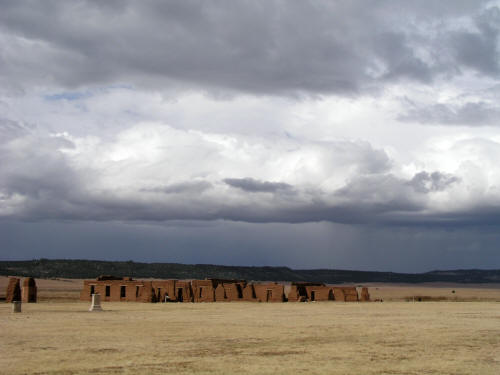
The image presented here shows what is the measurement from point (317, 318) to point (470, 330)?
8871mm

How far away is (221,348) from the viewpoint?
796 inches

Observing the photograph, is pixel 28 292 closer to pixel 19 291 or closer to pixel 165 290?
pixel 19 291

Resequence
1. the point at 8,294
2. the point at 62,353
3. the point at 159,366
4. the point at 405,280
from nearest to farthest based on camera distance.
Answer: the point at 159,366 < the point at 62,353 < the point at 8,294 < the point at 405,280

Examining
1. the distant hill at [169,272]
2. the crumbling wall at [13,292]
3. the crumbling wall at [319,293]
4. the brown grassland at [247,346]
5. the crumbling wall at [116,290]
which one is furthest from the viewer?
the distant hill at [169,272]

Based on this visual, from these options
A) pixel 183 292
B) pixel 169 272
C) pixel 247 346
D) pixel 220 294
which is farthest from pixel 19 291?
pixel 169 272

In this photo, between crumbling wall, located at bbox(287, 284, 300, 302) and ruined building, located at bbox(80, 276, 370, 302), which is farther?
crumbling wall, located at bbox(287, 284, 300, 302)

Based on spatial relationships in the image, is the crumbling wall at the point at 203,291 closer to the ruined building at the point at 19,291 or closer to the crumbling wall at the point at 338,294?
the crumbling wall at the point at 338,294

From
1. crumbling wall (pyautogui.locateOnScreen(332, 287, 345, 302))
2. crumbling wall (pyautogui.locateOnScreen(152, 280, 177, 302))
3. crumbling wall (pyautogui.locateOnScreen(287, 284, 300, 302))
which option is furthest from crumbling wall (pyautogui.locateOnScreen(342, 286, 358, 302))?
crumbling wall (pyautogui.locateOnScreen(152, 280, 177, 302))

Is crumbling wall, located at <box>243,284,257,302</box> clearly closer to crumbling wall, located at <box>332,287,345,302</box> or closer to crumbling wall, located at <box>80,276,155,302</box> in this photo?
crumbling wall, located at <box>332,287,345,302</box>

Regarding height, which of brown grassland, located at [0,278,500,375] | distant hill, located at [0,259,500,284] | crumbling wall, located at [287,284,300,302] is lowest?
brown grassland, located at [0,278,500,375]

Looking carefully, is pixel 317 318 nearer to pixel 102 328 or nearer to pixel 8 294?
pixel 102 328

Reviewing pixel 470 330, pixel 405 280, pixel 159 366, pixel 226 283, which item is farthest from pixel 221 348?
pixel 405 280

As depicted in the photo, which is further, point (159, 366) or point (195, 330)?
point (195, 330)

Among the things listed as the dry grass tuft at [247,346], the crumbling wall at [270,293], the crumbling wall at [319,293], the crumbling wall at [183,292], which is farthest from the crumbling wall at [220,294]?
the dry grass tuft at [247,346]
